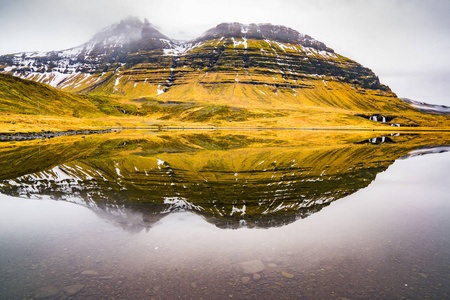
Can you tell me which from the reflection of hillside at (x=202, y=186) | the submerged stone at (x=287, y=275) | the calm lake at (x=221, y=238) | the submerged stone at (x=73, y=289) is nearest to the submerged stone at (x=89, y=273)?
the calm lake at (x=221, y=238)

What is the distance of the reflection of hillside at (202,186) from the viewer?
50.0 ft

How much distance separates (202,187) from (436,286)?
15.6 metres

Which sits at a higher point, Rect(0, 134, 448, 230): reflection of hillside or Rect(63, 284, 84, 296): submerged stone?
Rect(0, 134, 448, 230): reflection of hillside

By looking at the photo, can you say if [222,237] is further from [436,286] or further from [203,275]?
[436,286]

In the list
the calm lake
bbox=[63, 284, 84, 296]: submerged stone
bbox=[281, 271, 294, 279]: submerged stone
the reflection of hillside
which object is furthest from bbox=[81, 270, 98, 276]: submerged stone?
bbox=[281, 271, 294, 279]: submerged stone

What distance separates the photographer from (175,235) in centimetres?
1209

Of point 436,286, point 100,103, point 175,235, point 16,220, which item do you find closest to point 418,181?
point 436,286

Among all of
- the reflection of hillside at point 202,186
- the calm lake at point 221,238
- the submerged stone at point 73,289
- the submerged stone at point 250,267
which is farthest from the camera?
the reflection of hillside at point 202,186

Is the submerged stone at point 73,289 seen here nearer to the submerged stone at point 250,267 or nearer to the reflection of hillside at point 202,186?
the reflection of hillside at point 202,186

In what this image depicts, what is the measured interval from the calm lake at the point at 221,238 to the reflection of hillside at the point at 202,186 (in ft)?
0.47

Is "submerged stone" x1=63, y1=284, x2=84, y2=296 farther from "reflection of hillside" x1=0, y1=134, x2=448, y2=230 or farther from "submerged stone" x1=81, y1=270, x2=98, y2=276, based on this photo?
"reflection of hillside" x1=0, y1=134, x2=448, y2=230

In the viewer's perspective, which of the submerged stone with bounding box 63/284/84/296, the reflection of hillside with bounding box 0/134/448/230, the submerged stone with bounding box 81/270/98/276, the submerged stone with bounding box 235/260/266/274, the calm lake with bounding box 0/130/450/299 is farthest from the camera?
the reflection of hillside with bounding box 0/134/448/230

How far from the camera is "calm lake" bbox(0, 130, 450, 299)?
825cm

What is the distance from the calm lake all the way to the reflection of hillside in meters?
0.14
